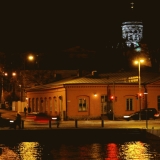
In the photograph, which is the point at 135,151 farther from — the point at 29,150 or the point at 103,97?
the point at 103,97

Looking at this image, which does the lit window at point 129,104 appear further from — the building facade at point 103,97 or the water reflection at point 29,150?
the water reflection at point 29,150

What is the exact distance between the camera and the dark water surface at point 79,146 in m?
36.9

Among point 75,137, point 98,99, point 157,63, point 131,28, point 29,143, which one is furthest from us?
point 131,28

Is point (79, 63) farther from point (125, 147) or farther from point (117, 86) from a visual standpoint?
point (125, 147)

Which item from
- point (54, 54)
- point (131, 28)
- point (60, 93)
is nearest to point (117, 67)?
point (54, 54)

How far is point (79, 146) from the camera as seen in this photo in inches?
1726

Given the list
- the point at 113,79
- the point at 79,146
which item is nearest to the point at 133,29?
the point at 113,79

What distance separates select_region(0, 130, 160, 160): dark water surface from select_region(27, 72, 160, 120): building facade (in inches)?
897

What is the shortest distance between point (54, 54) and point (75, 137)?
255 ft

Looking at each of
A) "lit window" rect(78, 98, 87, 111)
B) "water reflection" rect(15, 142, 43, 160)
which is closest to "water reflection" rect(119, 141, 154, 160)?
"water reflection" rect(15, 142, 43, 160)

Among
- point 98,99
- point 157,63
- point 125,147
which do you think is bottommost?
point 125,147

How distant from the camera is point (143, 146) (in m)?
43.1

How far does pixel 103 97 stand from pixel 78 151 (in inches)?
1386

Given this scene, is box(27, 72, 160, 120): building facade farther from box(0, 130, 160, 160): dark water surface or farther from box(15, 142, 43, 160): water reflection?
box(15, 142, 43, 160): water reflection
